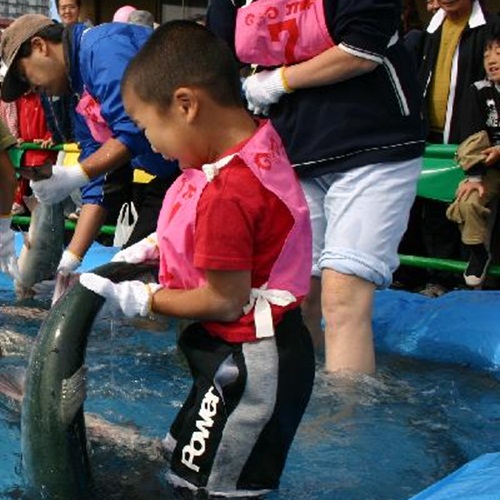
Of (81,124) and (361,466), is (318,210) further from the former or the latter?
(81,124)

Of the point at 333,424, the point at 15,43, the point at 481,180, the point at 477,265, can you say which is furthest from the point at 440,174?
the point at 333,424

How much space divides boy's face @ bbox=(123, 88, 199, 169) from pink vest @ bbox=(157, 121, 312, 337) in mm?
62

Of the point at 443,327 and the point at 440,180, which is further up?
the point at 440,180

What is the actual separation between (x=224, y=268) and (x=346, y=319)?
1063 mm

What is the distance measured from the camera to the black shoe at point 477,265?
467 centimetres

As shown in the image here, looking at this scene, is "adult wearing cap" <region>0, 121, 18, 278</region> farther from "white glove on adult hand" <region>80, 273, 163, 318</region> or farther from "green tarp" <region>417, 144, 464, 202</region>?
"green tarp" <region>417, 144, 464, 202</region>

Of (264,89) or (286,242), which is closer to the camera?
(286,242)

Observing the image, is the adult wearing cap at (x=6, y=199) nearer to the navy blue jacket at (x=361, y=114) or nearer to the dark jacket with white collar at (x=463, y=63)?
the navy blue jacket at (x=361, y=114)

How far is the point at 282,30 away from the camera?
288 cm

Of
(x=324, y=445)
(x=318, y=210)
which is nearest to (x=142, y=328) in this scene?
(x=318, y=210)

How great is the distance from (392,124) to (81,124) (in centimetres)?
182

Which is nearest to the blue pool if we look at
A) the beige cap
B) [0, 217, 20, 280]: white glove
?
[0, 217, 20, 280]: white glove

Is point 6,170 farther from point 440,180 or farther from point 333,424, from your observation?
point 440,180

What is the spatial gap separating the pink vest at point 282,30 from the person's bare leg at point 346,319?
67 centimetres
